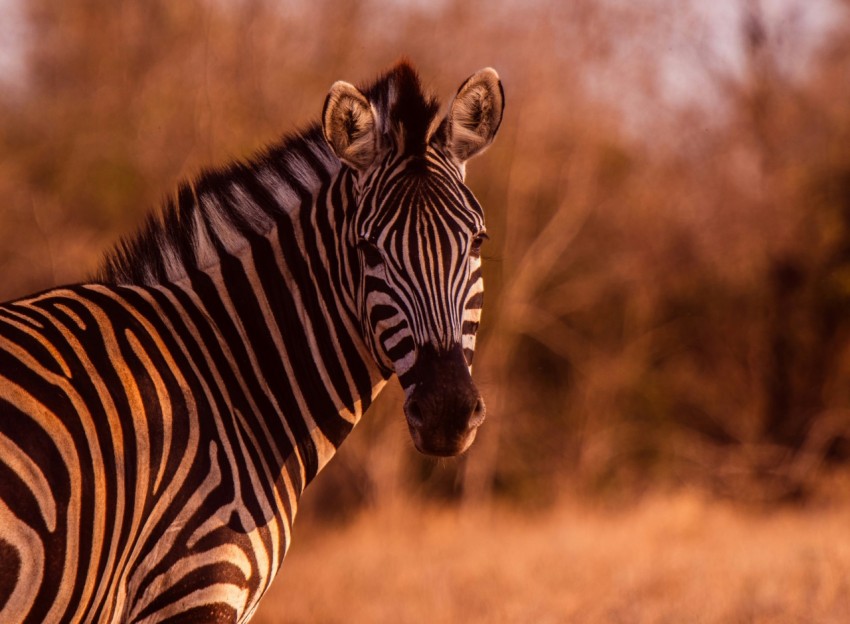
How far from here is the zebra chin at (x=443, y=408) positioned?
3.42m

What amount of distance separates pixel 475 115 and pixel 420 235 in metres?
0.68

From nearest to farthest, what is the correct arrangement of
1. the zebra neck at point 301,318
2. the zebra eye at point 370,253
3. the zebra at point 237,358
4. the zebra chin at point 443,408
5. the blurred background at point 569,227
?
1. the zebra at point 237,358
2. the zebra chin at point 443,408
3. the zebra eye at point 370,253
4. the zebra neck at point 301,318
5. the blurred background at point 569,227

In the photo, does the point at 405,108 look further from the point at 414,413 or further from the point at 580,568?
the point at 580,568

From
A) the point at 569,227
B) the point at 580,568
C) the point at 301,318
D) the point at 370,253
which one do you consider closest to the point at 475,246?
the point at 370,253

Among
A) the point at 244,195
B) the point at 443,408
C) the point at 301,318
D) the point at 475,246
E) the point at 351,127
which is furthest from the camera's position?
the point at 244,195

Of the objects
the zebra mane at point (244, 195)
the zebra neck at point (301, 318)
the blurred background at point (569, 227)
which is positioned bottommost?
the zebra neck at point (301, 318)

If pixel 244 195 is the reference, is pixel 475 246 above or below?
below

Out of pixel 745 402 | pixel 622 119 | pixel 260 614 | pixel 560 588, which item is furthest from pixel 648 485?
pixel 260 614

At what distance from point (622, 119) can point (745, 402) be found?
466 centimetres

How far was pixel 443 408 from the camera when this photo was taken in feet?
11.2

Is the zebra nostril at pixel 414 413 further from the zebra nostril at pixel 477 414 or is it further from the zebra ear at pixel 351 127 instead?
the zebra ear at pixel 351 127

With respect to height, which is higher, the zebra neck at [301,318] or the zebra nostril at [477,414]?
the zebra neck at [301,318]

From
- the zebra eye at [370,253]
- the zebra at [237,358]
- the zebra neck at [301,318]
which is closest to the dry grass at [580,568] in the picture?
the zebra neck at [301,318]

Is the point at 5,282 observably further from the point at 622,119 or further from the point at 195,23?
the point at 622,119
